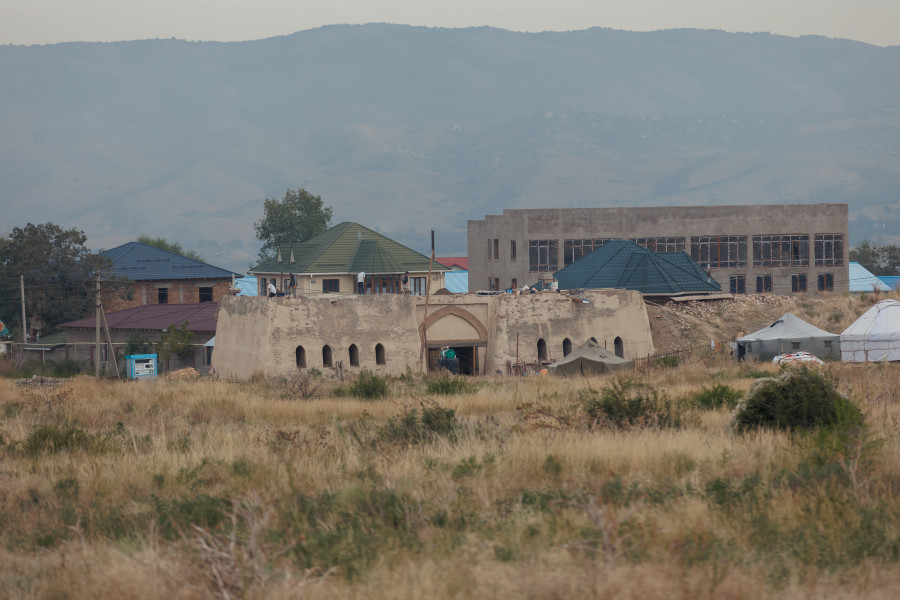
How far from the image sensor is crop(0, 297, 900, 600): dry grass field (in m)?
7.96

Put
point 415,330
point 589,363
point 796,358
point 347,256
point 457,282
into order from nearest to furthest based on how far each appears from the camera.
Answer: point 796,358, point 589,363, point 415,330, point 347,256, point 457,282

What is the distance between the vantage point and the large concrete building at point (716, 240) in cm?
7406

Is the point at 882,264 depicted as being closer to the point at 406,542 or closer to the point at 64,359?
the point at 64,359

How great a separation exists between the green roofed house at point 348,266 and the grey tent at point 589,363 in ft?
59.4

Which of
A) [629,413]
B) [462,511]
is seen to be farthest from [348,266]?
[462,511]

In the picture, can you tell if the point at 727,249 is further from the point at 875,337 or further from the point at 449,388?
the point at 449,388

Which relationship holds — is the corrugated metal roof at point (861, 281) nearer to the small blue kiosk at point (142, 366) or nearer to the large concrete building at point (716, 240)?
the large concrete building at point (716, 240)

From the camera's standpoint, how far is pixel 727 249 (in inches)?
2965

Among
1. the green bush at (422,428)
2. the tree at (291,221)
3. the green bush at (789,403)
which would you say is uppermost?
the tree at (291,221)

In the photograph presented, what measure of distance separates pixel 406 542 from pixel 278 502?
2195 millimetres

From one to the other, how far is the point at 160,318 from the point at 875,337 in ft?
120

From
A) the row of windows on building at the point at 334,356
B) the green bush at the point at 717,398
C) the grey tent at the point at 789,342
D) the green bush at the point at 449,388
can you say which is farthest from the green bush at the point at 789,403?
the row of windows on building at the point at 334,356

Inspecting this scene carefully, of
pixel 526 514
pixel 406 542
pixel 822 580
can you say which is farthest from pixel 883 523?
pixel 406 542

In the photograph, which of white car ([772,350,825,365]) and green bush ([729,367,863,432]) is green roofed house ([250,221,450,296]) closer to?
white car ([772,350,825,365])
